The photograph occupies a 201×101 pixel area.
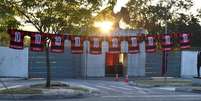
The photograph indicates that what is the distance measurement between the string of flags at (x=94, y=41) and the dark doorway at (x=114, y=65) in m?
5.30

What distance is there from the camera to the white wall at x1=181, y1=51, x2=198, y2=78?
4922 cm

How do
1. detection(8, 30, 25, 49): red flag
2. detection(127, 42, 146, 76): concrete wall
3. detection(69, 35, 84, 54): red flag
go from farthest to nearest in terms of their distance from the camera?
detection(127, 42, 146, 76): concrete wall, detection(69, 35, 84, 54): red flag, detection(8, 30, 25, 49): red flag

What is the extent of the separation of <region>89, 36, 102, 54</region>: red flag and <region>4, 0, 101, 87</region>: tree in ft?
18.6

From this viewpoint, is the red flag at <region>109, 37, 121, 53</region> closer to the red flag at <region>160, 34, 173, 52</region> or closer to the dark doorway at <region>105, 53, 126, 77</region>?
the red flag at <region>160, 34, 173, 52</region>

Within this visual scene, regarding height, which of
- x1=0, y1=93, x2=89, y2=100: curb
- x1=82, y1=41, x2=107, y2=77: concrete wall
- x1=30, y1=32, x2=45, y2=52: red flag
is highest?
x1=30, y1=32, x2=45, y2=52: red flag

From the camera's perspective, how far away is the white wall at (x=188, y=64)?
49219mm

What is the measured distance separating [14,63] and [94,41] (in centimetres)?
833

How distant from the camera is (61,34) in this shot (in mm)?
31188

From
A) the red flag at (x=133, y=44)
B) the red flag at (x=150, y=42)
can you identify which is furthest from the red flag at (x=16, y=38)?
the red flag at (x=150, y=42)

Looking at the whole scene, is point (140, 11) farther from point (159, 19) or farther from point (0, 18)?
point (0, 18)

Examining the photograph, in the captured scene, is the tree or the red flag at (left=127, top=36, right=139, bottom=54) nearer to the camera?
the tree

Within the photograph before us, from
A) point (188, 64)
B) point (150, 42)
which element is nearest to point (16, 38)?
point (150, 42)

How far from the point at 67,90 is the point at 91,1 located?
4.80 metres

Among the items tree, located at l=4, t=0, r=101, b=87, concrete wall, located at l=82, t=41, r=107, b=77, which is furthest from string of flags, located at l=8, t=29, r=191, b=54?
concrete wall, located at l=82, t=41, r=107, b=77
